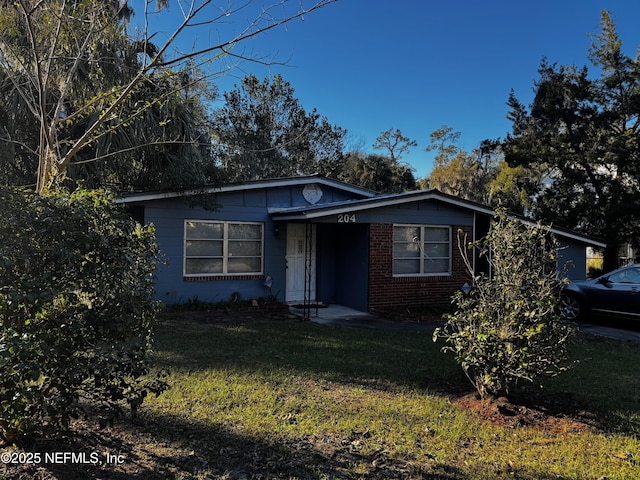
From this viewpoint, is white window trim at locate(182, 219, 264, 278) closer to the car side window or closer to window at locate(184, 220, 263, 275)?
window at locate(184, 220, 263, 275)

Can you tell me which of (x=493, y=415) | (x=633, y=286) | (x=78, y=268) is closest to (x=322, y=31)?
(x=78, y=268)

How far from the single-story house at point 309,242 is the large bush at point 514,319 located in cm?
562

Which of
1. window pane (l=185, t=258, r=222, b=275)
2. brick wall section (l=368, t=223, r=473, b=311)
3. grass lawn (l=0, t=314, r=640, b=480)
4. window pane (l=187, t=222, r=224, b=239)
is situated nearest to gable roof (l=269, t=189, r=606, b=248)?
brick wall section (l=368, t=223, r=473, b=311)

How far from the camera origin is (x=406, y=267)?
11555 millimetres

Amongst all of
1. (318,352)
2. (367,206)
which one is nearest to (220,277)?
(367,206)

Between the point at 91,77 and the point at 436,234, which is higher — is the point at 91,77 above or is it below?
above

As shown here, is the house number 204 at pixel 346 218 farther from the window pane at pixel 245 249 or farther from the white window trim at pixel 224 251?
the window pane at pixel 245 249

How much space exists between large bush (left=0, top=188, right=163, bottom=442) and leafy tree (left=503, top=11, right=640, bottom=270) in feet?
66.0

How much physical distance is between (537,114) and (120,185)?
18.7 metres

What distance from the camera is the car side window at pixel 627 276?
30.5ft

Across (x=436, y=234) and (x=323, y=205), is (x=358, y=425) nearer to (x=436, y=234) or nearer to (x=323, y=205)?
(x=323, y=205)

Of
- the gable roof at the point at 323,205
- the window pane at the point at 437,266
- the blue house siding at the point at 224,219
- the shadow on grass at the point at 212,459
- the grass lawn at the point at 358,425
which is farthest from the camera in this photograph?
the window pane at the point at 437,266

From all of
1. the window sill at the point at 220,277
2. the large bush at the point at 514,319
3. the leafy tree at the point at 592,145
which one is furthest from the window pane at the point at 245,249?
the leafy tree at the point at 592,145

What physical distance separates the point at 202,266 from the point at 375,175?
2072 centimetres
